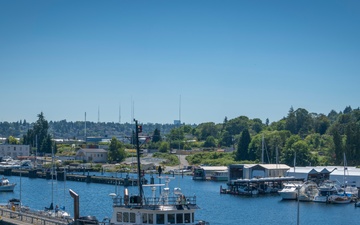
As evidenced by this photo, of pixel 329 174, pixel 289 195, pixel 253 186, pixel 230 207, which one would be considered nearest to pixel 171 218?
pixel 230 207

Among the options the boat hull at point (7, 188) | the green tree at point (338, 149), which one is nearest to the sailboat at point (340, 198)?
the green tree at point (338, 149)

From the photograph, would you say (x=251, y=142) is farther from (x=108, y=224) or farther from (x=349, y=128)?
(x=108, y=224)

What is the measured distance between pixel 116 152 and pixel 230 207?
99.7 m

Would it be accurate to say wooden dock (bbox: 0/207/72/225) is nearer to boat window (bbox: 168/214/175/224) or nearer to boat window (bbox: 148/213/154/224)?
boat window (bbox: 148/213/154/224)

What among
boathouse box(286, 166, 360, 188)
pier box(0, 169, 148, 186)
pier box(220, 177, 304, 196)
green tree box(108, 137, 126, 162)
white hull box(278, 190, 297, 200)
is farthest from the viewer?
green tree box(108, 137, 126, 162)

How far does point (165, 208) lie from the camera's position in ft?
141

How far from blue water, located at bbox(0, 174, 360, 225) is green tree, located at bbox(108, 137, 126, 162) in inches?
2486

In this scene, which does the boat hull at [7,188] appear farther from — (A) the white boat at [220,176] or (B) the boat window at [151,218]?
(B) the boat window at [151,218]

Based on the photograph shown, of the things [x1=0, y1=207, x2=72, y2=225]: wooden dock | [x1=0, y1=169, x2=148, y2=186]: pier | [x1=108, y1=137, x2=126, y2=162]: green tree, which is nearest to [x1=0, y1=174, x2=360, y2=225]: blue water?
[x1=0, y1=169, x2=148, y2=186]: pier

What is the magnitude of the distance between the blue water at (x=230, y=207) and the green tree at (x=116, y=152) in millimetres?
63150

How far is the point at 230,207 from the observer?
99.6 m

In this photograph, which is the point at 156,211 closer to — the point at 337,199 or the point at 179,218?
the point at 179,218

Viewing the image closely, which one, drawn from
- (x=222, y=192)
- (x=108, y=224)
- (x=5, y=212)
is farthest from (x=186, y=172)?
(x=108, y=224)

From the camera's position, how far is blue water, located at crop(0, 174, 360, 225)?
85.6m
